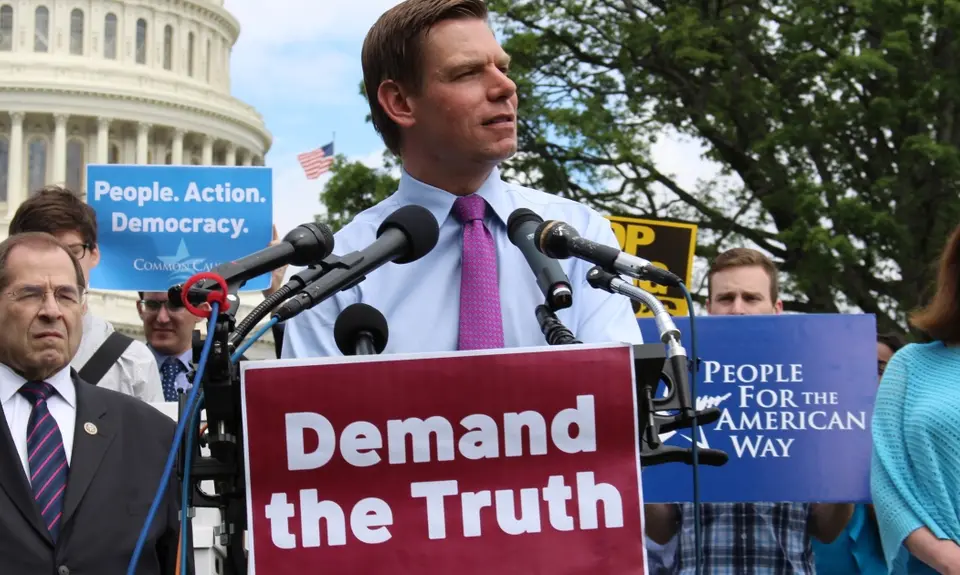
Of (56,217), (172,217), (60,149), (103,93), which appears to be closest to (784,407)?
(56,217)

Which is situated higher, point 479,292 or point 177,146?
point 177,146

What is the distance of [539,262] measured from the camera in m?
2.82

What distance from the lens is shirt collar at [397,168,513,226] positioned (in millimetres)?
3193

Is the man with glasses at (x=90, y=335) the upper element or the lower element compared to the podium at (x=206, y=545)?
upper

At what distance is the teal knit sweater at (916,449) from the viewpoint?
4.30 m

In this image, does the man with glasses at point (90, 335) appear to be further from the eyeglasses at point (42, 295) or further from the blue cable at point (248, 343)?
the blue cable at point (248, 343)

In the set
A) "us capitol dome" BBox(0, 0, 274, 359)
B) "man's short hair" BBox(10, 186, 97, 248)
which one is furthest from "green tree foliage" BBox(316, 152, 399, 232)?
"us capitol dome" BBox(0, 0, 274, 359)

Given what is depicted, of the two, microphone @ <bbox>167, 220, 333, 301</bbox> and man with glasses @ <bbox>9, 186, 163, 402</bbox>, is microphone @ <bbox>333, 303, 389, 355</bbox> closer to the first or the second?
microphone @ <bbox>167, 220, 333, 301</bbox>

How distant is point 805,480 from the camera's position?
500cm

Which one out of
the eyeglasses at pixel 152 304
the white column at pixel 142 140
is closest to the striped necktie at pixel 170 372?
the eyeglasses at pixel 152 304

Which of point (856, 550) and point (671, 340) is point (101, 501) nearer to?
point (671, 340)

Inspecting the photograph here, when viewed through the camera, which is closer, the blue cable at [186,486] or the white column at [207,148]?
the blue cable at [186,486]

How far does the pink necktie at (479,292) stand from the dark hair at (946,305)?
2063mm

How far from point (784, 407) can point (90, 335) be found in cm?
287
